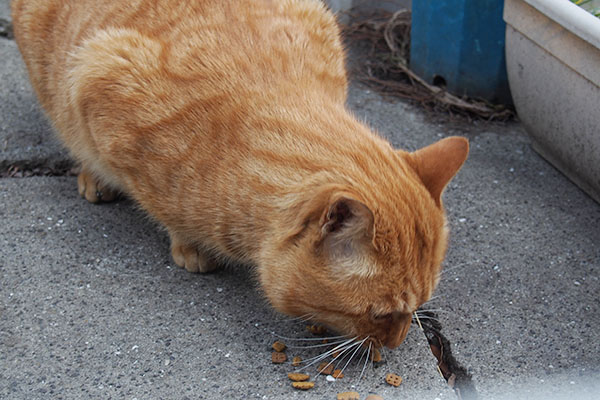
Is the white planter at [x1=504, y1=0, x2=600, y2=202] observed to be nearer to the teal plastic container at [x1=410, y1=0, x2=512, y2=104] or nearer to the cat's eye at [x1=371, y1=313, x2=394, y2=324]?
the teal plastic container at [x1=410, y1=0, x2=512, y2=104]

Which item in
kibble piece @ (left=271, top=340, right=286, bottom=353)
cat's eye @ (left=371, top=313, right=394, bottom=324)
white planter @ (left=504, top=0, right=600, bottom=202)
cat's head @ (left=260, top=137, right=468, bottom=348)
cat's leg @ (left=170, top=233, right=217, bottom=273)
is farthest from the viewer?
white planter @ (left=504, top=0, right=600, bottom=202)

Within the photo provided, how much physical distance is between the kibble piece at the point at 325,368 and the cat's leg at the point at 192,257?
27.0 inches

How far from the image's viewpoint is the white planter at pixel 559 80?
3021 mm

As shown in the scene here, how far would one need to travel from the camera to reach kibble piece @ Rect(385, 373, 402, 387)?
2389mm

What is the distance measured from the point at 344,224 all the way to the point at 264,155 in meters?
0.44

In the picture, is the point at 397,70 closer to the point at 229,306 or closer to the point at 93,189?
the point at 93,189

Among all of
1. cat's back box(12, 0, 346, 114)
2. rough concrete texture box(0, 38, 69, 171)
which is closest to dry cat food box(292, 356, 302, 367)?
cat's back box(12, 0, 346, 114)

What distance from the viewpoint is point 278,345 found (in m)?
2.51

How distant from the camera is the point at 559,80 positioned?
3.25 metres

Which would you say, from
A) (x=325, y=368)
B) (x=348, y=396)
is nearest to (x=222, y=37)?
(x=325, y=368)

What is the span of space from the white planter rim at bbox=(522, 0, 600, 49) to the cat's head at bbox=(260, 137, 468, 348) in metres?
0.98

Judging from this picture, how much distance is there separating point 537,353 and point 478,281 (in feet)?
1.43

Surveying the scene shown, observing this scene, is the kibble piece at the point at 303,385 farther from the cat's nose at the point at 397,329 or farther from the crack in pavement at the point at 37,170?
the crack in pavement at the point at 37,170

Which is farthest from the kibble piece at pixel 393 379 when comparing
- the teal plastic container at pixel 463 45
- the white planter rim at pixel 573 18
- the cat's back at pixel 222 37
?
the teal plastic container at pixel 463 45
